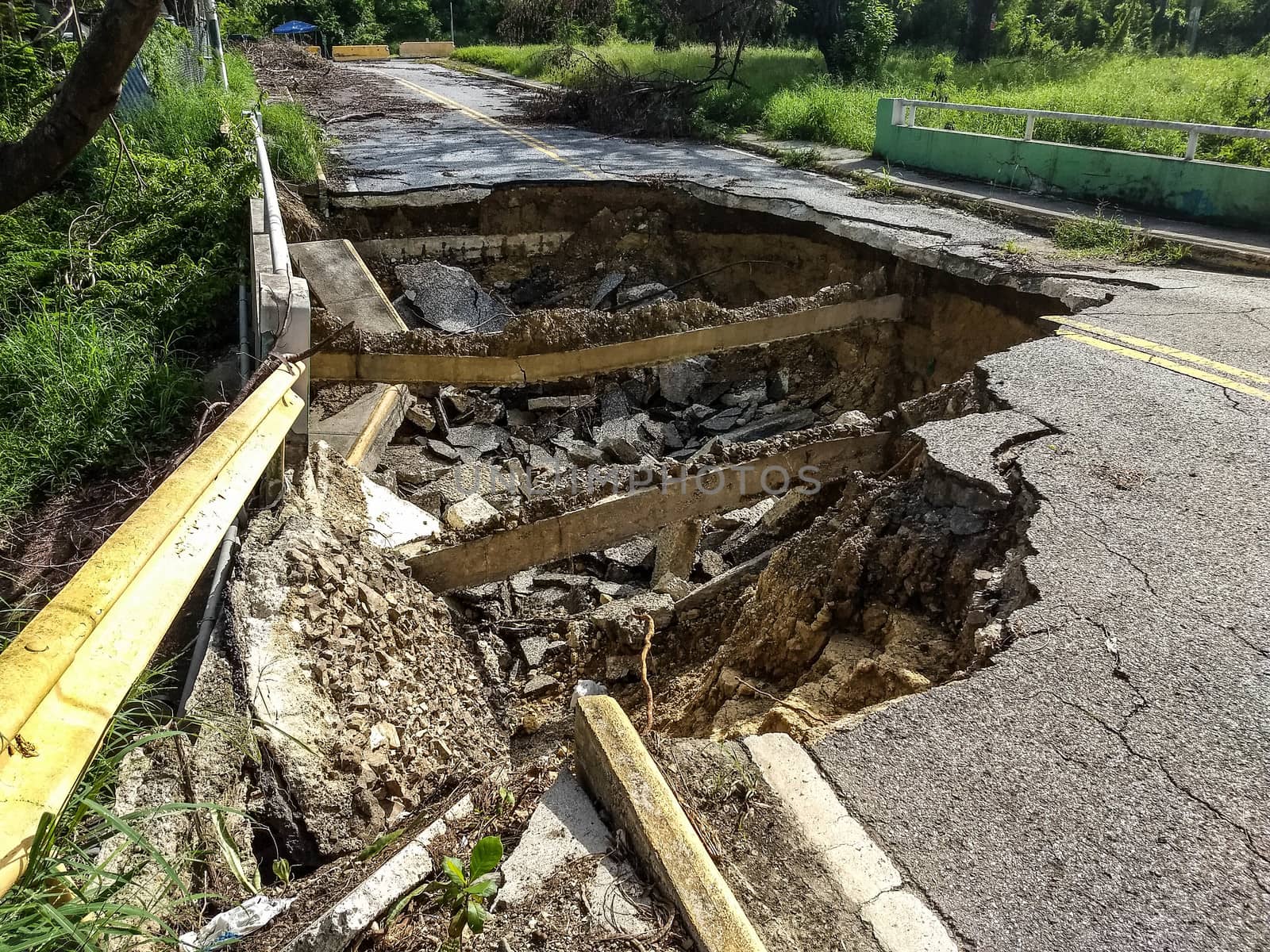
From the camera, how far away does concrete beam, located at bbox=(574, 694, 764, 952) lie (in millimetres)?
2061

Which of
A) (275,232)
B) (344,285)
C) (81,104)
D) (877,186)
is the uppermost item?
(81,104)

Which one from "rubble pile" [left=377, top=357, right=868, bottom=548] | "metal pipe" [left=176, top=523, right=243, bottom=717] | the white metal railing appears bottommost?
"rubble pile" [left=377, top=357, right=868, bottom=548]

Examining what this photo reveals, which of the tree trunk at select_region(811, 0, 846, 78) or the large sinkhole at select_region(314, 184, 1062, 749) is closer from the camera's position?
the large sinkhole at select_region(314, 184, 1062, 749)

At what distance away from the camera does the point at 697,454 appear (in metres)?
6.45

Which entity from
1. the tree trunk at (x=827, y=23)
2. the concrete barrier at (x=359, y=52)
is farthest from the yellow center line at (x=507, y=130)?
the concrete barrier at (x=359, y=52)

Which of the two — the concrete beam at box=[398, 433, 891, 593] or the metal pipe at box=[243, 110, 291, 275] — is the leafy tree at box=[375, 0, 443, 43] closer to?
the metal pipe at box=[243, 110, 291, 275]

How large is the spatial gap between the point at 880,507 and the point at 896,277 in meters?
4.90

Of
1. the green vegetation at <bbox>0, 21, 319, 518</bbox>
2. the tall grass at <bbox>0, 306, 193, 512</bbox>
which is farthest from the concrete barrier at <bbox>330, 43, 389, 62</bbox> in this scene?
the tall grass at <bbox>0, 306, 193, 512</bbox>

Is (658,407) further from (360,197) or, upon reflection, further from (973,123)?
(973,123)

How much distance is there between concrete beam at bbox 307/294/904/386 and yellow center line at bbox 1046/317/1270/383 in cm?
198

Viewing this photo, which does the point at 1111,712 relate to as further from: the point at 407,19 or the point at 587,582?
the point at 407,19

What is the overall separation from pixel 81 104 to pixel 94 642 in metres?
4.15

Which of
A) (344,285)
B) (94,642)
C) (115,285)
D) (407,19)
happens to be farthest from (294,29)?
(94,642)

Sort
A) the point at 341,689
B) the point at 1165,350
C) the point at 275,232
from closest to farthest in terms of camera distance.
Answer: the point at 341,689 < the point at 275,232 < the point at 1165,350
